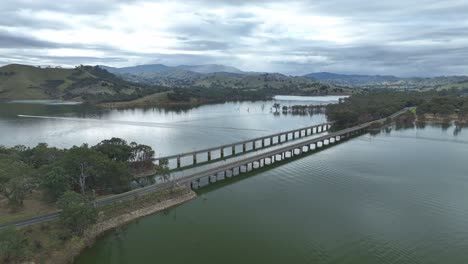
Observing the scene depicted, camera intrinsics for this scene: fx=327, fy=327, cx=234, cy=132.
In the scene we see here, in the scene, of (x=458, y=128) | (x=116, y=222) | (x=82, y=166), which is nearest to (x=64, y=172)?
(x=82, y=166)

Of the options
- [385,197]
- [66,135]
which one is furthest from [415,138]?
[66,135]

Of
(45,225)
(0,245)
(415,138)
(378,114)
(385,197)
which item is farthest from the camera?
(378,114)

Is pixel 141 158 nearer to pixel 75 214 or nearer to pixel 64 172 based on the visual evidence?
pixel 64 172

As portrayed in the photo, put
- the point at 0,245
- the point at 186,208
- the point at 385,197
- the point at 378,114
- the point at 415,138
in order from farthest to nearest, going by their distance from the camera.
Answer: the point at 378,114
the point at 415,138
the point at 385,197
the point at 186,208
the point at 0,245

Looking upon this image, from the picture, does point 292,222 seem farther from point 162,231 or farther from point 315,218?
point 162,231

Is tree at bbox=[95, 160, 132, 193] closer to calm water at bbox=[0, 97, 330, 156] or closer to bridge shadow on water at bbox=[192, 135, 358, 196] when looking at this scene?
bridge shadow on water at bbox=[192, 135, 358, 196]

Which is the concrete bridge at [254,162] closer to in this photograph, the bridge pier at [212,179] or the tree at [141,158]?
the bridge pier at [212,179]
